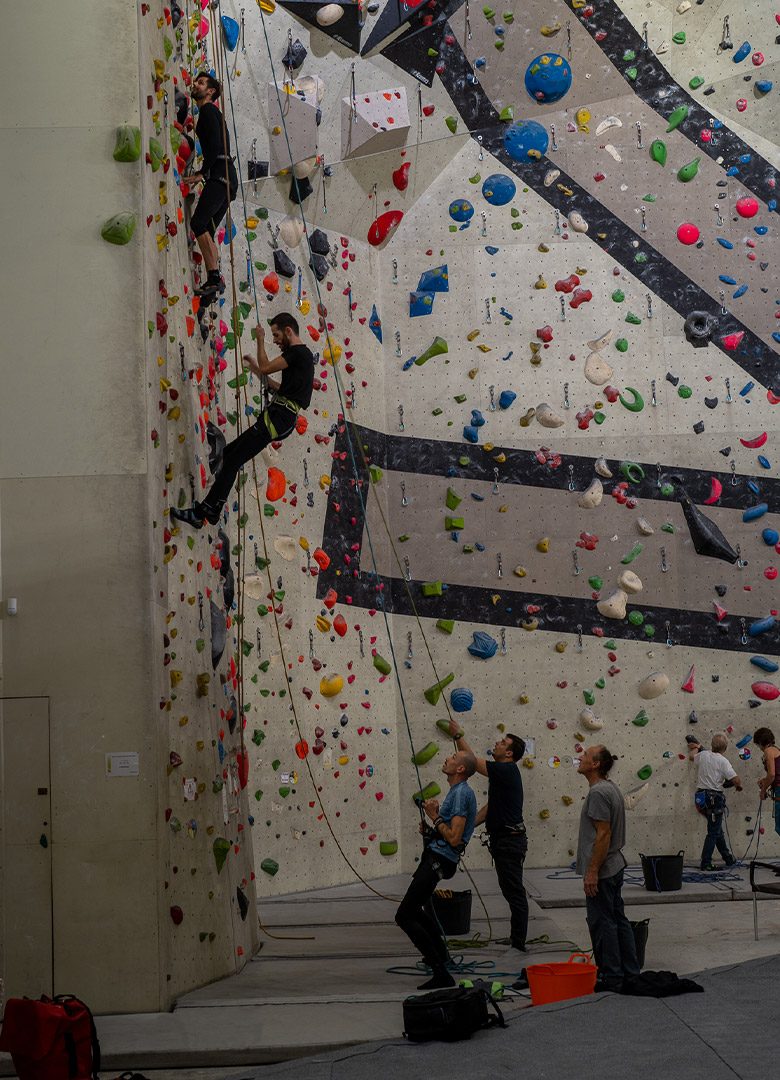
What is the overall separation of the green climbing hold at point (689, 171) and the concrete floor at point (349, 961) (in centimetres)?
568

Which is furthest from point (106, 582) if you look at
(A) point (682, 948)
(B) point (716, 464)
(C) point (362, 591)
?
(B) point (716, 464)

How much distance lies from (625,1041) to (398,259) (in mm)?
7321

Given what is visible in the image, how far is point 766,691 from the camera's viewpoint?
9891 mm

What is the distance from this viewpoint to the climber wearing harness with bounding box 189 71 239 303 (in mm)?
6344

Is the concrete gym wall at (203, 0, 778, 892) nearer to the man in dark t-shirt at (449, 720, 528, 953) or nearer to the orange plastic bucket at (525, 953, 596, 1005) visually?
the man in dark t-shirt at (449, 720, 528, 953)

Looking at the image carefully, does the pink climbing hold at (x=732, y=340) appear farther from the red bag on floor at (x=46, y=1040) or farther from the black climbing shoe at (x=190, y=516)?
the red bag on floor at (x=46, y=1040)

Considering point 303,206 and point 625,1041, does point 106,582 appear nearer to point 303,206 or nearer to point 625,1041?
point 625,1041

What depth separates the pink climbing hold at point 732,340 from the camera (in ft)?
33.5

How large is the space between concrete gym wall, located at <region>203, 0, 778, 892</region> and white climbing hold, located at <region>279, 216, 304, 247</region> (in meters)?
0.07

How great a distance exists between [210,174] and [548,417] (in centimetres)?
439

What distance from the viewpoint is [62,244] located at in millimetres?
5418

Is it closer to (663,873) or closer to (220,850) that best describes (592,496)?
(663,873)

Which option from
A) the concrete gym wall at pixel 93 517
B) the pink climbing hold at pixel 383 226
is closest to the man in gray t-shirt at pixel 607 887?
the concrete gym wall at pixel 93 517

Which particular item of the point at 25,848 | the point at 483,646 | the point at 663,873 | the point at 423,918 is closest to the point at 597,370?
the point at 483,646
